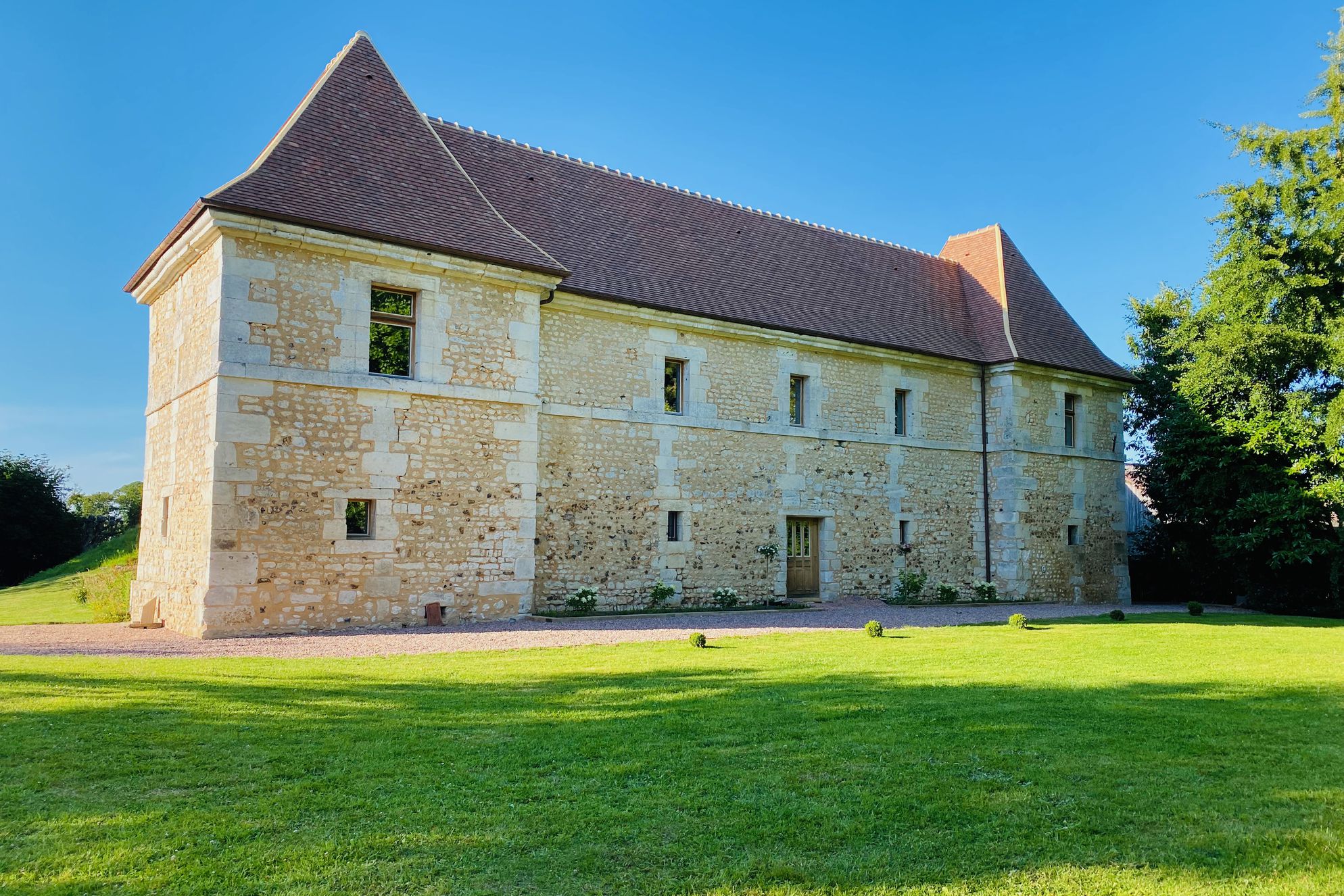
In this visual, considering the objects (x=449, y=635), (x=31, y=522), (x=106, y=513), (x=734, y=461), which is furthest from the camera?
(x=106, y=513)

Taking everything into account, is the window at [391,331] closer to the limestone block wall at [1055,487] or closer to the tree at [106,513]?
the limestone block wall at [1055,487]

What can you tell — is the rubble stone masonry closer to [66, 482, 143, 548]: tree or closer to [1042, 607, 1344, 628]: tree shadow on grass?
[1042, 607, 1344, 628]: tree shadow on grass

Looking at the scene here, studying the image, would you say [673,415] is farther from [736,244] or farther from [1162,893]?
[1162,893]

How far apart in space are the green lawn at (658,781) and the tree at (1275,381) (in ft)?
39.7

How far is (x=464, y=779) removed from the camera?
4.53m

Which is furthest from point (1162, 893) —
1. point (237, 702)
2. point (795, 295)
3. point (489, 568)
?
point (795, 295)

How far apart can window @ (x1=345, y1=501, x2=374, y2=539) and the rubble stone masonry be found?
178 millimetres

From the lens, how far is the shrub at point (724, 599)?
15094mm

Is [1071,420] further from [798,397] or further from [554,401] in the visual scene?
[554,401]

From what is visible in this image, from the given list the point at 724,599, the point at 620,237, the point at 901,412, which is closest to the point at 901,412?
the point at 901,412

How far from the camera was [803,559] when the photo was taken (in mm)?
16938

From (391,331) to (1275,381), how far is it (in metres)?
17.9

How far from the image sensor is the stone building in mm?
11117

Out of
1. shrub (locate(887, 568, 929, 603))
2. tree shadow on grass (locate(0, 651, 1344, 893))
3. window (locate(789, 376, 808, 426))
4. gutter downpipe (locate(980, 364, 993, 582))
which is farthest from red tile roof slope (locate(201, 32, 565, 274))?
gutter downpipe (locate(980, 364, 993, 582))
